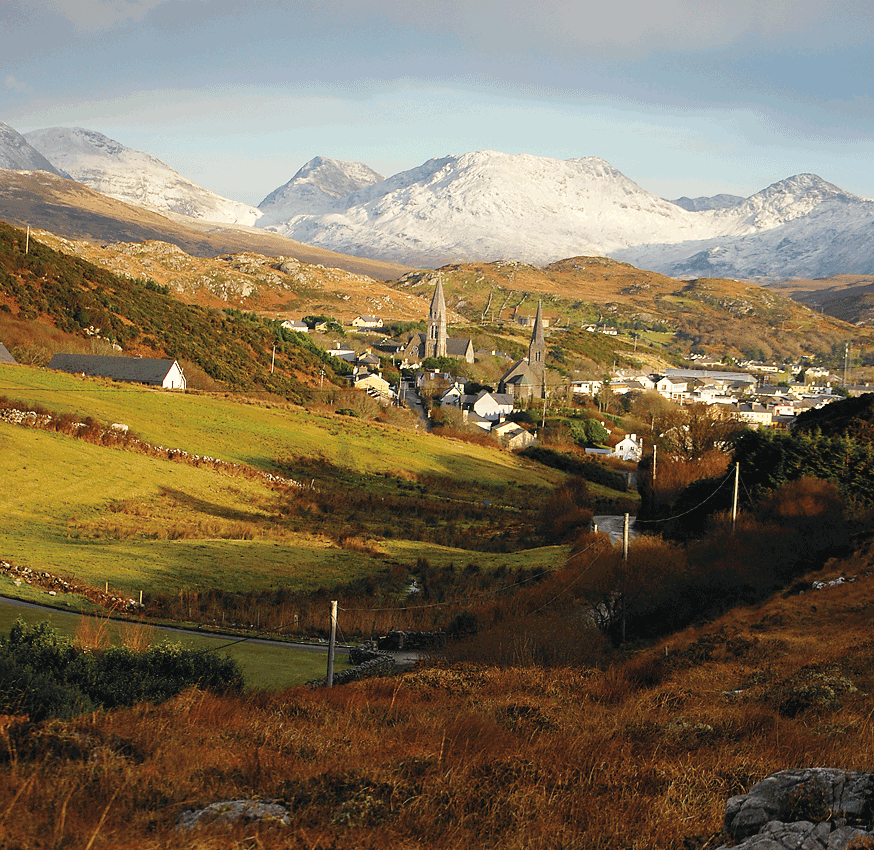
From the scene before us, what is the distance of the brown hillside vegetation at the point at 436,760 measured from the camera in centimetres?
695

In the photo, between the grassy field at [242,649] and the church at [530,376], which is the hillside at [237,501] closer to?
the grassy field at [242,649]

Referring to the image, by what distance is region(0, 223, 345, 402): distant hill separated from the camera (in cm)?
8619

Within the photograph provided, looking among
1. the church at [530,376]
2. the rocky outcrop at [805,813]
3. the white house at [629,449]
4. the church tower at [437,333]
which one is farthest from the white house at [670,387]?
the rocky outcrop at [805,813]

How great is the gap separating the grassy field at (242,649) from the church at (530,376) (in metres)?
96.5

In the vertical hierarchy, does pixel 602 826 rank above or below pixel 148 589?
above

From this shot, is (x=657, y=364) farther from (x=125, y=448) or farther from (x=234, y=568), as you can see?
(x=234, y=568)

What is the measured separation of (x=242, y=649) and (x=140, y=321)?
83773 millimetres

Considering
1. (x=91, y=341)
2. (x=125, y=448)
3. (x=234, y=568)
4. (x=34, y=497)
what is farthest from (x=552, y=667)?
(x=91, y=341)

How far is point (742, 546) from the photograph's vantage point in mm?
29281

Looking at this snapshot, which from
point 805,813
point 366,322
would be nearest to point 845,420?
point 805,813

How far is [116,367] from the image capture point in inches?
2660

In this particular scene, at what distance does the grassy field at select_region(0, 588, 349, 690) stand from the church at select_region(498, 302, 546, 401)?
9654 cm

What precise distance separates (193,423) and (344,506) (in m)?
15.2

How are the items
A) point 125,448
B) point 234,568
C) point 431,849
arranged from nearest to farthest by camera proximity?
point 431,849 < point 234,568 < point 125,448
